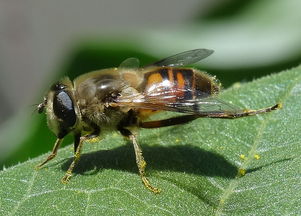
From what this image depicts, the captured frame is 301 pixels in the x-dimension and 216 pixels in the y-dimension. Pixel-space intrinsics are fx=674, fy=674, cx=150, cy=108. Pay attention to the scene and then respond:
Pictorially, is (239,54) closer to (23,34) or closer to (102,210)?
(102,210)

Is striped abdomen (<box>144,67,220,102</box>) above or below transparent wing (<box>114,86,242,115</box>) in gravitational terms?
above

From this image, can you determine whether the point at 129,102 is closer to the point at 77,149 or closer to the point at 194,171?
the point at 77,149

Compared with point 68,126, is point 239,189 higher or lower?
lower

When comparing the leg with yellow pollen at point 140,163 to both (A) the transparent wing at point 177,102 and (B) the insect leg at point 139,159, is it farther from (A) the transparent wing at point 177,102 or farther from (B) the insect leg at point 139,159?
(A) the transparent wing at point 177,102

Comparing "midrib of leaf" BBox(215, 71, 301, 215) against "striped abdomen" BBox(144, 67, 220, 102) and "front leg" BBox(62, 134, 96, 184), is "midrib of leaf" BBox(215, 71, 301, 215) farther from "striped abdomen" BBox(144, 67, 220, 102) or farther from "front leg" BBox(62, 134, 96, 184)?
"front leg" BBox(62, 134, 96, 184)

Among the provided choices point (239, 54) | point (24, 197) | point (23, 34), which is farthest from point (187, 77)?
point (23, 34)

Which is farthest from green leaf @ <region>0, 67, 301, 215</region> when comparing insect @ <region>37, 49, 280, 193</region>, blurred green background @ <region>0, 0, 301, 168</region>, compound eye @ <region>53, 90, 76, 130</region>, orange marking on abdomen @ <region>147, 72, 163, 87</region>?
blurred green background @ <region>0, 0, 301, 168</region>

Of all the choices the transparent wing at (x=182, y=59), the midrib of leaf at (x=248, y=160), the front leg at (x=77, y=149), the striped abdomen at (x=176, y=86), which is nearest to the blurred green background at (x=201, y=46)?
the front leg at (x=77, y=149)
